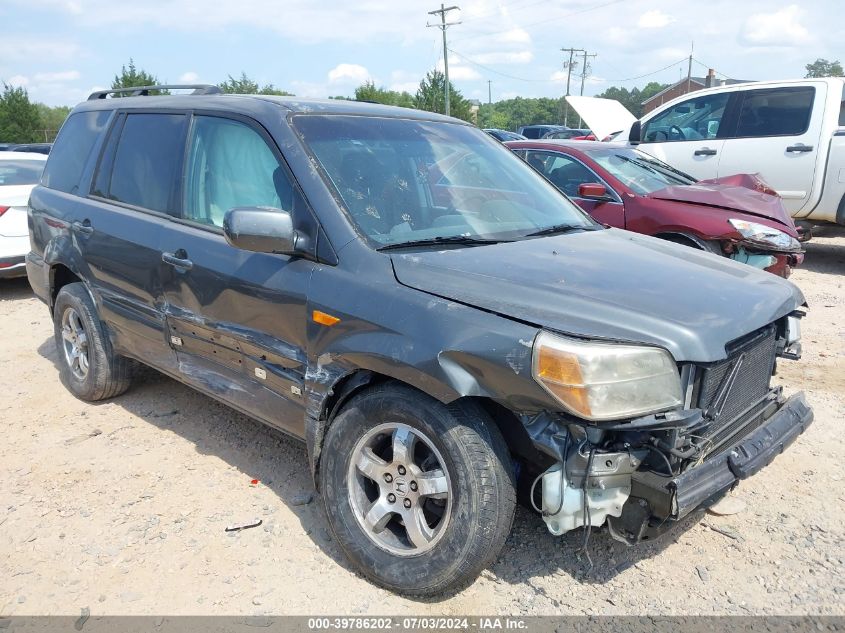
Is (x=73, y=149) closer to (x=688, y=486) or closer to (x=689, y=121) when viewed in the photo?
(x=688, y=486)

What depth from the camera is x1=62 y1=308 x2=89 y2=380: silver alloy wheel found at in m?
4.68

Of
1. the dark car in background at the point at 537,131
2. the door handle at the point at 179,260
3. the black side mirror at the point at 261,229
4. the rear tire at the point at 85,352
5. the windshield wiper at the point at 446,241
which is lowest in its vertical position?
the dark car in background at the point at 537,131

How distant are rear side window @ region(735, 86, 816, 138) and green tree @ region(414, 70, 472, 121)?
36032mm

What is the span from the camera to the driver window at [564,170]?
7.14 metres

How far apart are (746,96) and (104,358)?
823cm

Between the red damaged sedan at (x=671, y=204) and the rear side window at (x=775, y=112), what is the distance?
71.2 inches

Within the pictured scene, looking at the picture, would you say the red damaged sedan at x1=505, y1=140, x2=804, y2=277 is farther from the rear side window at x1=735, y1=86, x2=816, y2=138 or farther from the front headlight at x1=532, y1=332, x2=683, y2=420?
the front headlight at x1=532, y1=332, x2=683, y2=420

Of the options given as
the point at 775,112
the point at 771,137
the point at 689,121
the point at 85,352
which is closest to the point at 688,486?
the point at 85,352

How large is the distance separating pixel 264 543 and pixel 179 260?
4.70 feet

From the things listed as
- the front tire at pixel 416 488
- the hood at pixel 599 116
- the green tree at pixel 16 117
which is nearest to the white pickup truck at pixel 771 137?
the hood at pixel 599 116

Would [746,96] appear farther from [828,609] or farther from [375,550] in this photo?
[375,550]

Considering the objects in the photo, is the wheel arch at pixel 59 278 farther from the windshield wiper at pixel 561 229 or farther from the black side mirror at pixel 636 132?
the black side mirror at pixel 636 132

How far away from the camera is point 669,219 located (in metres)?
6.55

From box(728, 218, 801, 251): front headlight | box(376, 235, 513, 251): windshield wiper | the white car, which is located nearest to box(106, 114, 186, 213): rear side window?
box(376, 235, 513, 251): windshield wiper
